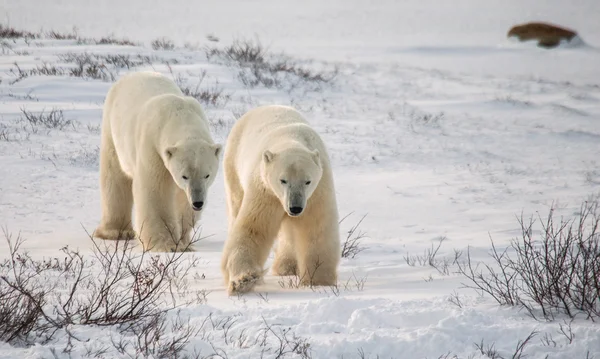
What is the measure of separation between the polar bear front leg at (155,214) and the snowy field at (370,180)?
0.34 metres

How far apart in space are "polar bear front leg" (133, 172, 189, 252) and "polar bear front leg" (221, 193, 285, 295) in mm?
1530

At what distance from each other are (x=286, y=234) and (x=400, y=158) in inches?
198

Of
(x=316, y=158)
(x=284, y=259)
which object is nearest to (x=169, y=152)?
(x=284, y=259)

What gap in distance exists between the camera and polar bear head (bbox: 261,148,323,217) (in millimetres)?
4258

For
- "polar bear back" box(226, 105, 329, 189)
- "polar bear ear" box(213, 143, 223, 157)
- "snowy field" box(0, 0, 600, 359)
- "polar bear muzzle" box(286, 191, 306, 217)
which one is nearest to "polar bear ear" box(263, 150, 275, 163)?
"polar bear back" box(226, 105, 329, 189)

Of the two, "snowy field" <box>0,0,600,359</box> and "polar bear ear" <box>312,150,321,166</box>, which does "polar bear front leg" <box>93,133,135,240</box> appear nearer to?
"snowy field" <box>0,0,600,359</box>

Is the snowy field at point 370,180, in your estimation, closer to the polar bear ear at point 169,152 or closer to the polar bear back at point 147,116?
the polar bear ear at point 169,152

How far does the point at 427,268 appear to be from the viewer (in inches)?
198

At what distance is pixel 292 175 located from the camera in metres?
4.30

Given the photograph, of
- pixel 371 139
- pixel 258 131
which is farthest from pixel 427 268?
pixel 371 139

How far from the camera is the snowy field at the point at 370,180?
3.13 metres

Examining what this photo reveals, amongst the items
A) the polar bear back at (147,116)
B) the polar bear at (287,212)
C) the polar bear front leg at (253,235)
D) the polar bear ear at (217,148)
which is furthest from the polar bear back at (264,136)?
the polar bear back at (147,116)

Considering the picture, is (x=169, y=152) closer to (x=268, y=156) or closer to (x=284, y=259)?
(x=284, y=259)

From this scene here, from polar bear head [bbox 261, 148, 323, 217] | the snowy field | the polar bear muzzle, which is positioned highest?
polar bear head [bbox 261, 148, 323, 217]
